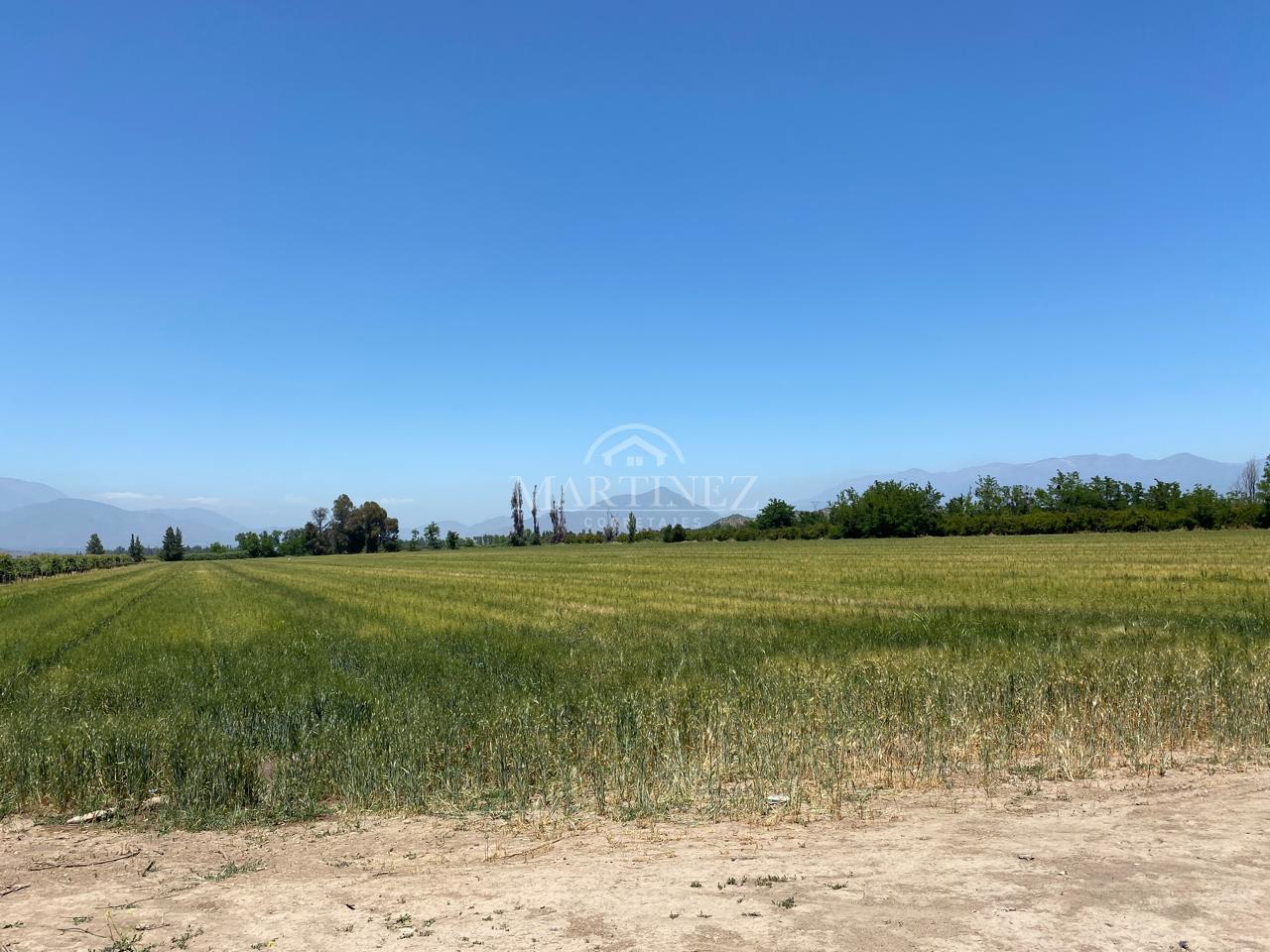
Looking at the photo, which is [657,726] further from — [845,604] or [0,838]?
[845,604]

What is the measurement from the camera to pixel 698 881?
17.8 feet

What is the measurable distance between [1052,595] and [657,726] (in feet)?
55.2

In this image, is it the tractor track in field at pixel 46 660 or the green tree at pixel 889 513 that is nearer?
the tractor track in field at pixel 46 660

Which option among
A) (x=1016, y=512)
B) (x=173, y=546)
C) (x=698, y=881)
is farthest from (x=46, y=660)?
(x=173, y=546)

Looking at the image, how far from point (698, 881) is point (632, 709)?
432 centimetres

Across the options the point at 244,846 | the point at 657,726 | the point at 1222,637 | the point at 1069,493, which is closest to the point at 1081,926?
the point at 657,726

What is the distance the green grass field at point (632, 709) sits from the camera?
7879 mm

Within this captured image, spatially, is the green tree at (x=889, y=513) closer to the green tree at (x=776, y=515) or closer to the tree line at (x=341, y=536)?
the green tree at (x=776, y=515)

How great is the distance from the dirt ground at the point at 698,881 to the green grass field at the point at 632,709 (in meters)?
0.68

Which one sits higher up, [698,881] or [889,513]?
[889,513]

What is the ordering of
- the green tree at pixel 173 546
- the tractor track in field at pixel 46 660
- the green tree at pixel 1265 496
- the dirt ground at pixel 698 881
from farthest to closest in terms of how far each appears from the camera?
the green tree at pixel 173 546, the green tree at pixel 1265 496, the tractor track in field at pixel 46 660, the dirt ground at pixel 698 881

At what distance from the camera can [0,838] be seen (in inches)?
278

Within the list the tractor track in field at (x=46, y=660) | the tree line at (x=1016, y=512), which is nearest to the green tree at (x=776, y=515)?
the tree line at (x=1016, y=512)

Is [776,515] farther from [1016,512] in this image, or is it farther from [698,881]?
[698,881]
